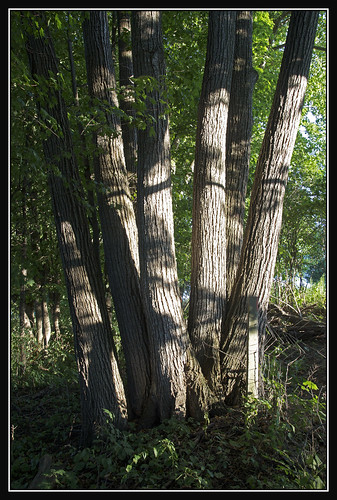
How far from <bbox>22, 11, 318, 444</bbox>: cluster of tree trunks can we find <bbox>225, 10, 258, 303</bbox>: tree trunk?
0.27m

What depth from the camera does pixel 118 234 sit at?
4.58 m

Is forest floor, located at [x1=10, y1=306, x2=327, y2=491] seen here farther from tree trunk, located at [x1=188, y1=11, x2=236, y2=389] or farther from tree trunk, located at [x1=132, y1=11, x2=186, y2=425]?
tree trunk, located at [x1=188, y1=11, x2=236, y2=389]

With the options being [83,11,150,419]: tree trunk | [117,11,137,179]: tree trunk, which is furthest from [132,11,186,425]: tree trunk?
[117,11,137,179]: tree trunk

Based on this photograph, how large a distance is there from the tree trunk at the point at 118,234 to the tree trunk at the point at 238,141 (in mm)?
1237

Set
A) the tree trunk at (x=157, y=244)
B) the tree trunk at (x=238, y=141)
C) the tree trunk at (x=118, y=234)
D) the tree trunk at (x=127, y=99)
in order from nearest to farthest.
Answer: the tree trunk at (x=157, y=244) < the tree trunk at (x=118, y=234) < the tree trunk at (x=238, y=141) < the tree trunk at (x=127, y=99)

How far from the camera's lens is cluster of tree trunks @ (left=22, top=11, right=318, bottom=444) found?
14.0 feet

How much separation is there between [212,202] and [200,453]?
8.54ft

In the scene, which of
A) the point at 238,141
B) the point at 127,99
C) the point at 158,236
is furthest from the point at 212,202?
the point at 127,99

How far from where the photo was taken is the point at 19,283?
6848 millimetres

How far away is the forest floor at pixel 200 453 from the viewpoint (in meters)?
3.26

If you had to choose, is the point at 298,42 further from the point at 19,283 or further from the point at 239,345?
the point at 19,283

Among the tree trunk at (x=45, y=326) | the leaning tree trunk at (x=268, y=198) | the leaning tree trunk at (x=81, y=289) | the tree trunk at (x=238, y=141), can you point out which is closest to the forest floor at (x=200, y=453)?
the leaning tree trunk at (x=81, y=289)

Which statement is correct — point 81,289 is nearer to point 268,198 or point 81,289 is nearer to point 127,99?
point 268,198

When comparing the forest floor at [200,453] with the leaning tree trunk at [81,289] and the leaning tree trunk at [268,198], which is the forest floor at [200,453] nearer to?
the leaning tree trunk at [81,289]
